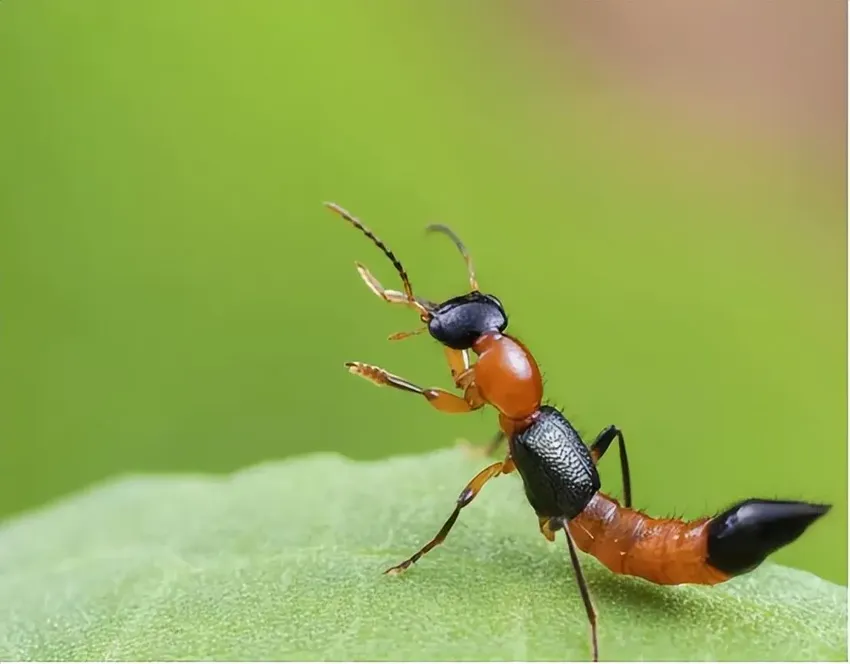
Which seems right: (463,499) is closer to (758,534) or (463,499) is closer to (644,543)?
(644,543)

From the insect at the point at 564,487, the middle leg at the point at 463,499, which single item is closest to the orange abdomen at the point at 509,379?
the insect at the point at 564,487

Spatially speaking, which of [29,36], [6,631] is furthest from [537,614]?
[29,36]

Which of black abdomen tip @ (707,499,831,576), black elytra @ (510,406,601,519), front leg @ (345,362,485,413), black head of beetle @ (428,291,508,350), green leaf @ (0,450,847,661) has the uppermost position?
black head of beetle @ (428,291,508,350)

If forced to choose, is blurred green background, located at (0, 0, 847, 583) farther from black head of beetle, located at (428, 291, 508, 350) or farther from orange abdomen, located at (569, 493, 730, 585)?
orange abdomen, located at (569, 493, 730, 585)

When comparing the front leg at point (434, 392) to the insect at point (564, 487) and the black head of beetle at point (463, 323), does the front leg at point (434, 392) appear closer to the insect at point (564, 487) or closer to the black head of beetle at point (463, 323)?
the insect at point (564, 487)

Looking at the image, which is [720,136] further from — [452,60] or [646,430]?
[646,430]

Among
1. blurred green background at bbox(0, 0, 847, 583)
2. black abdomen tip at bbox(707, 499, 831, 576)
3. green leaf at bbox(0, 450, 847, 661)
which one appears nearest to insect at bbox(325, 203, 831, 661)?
black abdomen tip at bbox(707, 499, 831, 576)

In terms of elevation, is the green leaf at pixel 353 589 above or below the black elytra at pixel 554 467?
below
